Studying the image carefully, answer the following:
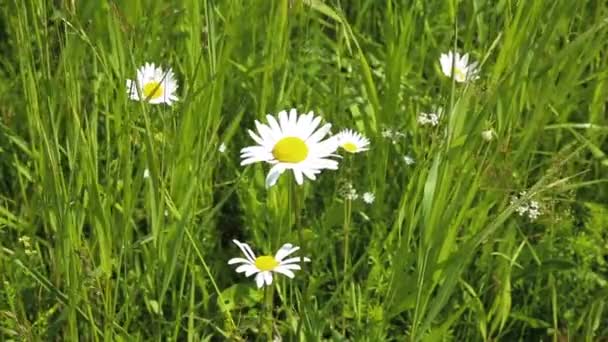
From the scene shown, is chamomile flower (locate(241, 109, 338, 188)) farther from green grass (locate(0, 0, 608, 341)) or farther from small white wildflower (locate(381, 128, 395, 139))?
small white wildflower (locate(381, 128, 395, 139))

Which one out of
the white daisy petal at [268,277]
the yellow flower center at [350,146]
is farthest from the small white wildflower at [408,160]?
the white daisy petal at [268,277]

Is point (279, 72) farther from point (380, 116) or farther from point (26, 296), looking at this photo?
point (26, 296)

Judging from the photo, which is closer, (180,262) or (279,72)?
(180,262)

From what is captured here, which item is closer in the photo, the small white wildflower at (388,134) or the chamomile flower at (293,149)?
the chamomile flower at (293,149)

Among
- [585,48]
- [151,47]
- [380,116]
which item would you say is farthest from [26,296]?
[585,48]

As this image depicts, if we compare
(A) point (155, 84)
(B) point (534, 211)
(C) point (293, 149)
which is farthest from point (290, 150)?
(B) point (534, 211)

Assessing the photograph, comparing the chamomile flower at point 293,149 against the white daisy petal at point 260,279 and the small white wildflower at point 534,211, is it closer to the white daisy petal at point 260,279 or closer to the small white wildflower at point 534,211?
the white daisy petal at point 260,279

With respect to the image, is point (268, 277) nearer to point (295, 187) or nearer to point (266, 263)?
point (266, 263)
